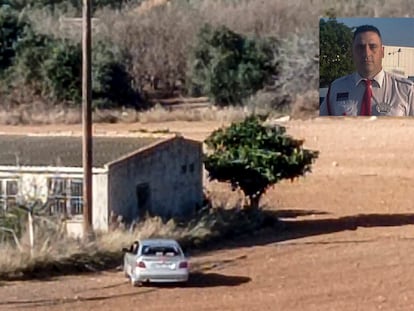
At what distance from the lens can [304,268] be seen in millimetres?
30438

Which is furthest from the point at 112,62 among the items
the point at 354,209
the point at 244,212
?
the point at 244,212

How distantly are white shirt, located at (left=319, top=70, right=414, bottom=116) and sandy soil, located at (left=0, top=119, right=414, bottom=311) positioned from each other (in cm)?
594

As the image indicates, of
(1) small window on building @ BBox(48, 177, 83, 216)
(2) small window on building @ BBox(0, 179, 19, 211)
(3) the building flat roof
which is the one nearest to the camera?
(1) small window on building @ BBox(48, 177, 83, 216)

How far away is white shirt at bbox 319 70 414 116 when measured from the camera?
57.7 m

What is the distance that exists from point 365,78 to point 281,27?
136 feet

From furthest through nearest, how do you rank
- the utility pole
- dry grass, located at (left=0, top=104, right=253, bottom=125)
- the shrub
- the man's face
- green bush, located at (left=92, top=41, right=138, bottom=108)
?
1. the shrub
2. green bush, located at (left=92, top=41, right=138, bottom=108)
3. dry grass, located at (left=0, top=104, right=253, bottom=125)
4. the man's face
5. the utility pole

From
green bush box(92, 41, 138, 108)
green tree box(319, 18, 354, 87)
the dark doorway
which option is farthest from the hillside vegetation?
the dark doorway

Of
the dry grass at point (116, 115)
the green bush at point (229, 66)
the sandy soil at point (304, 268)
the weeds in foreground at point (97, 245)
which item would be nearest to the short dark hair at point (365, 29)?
the sandy soil at point (304, 268)

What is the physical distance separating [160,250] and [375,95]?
1306 inches

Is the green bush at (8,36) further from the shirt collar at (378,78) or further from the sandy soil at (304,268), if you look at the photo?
the sandy soil at (304,268)

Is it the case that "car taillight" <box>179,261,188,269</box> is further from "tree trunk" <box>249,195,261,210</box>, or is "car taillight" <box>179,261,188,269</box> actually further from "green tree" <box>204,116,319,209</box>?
"tree trunk" <box>249,195,261,210</box>

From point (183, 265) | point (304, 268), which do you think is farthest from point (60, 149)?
point (183, 265)

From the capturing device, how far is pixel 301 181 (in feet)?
169

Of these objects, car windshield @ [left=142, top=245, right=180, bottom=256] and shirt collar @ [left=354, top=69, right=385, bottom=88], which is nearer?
car windshield @ [left=142, top=245, right=180, bottom=256]
